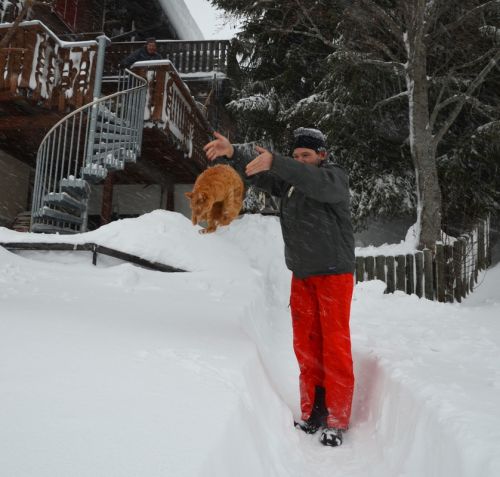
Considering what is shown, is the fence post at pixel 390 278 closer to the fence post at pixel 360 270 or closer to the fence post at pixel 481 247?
the fence post at pixel 360 270

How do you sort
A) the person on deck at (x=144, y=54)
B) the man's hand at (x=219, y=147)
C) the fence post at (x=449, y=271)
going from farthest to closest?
the person on deck at (x=144, y=54) → the fence post at (x=449, y=271) → the man's hand at (x=219, y=147)

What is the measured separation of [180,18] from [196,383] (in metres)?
18.7

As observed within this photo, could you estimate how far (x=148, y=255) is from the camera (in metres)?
5.73

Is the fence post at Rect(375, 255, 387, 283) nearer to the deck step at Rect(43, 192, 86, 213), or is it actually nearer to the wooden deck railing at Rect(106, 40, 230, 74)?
the deck step at Rect(43, 192, 86, 213)

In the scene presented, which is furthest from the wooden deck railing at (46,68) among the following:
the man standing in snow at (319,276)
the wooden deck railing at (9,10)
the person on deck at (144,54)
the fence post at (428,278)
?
the fence post at (428,278)

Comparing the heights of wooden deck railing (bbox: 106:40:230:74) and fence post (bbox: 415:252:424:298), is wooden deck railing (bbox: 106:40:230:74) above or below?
above

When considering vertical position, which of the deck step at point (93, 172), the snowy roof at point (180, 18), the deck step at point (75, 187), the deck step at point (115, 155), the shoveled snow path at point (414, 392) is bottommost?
the shoveled snow path at point (414, 392)

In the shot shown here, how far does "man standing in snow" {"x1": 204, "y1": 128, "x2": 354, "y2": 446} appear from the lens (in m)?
3.04

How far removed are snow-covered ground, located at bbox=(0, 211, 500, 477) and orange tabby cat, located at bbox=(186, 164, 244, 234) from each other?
0.80m

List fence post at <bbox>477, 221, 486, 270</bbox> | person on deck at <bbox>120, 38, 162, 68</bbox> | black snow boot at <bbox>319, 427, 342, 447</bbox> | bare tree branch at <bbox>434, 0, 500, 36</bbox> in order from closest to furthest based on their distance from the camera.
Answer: black snow boot at <bbox>319, 427, 342, 447</bbox> → bare tree branch at <bbox>434, 0, 500, 36</bbox> → fence post at <bbox>477, 221, 486, 270</bbox> → person on deck at <bbox>120, 38, 162, 68</bbox>

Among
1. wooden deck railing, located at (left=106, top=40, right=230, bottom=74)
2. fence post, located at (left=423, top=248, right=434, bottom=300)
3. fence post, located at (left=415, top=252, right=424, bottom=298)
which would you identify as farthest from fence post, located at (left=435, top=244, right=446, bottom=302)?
wooden deck railing, located at (left=106, top=40, right=230, bottom=74)

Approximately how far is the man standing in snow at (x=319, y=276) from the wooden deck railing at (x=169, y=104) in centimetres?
641

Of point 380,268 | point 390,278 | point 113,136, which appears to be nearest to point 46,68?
point 113,136

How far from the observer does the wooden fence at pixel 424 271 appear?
7.35m
